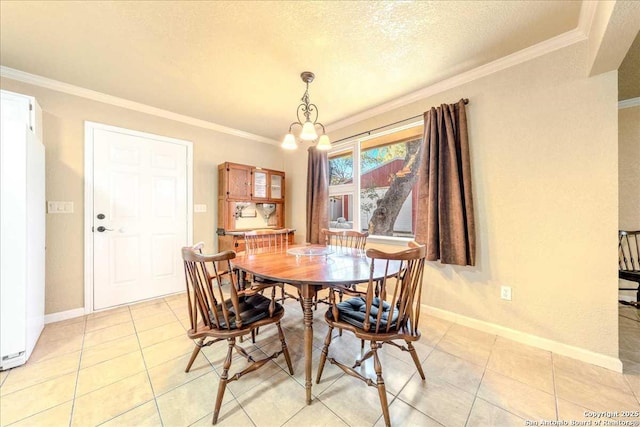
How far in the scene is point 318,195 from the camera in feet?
11.2

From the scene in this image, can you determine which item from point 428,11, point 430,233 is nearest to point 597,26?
point 428,11

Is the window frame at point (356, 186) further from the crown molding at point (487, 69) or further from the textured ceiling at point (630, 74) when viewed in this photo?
the textured ceiling at point (630, 74)

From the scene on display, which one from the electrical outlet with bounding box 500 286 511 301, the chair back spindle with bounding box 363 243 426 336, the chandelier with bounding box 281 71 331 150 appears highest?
the chandelier with bounding box 281 71 331 150

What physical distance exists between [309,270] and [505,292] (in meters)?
1.74

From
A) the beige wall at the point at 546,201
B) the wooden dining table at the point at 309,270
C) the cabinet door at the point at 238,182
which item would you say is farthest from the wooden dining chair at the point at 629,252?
the cabinet door at the point at 238,182

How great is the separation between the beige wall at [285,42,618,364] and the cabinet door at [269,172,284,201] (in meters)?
2.56

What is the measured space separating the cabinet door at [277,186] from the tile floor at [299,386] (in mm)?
2311

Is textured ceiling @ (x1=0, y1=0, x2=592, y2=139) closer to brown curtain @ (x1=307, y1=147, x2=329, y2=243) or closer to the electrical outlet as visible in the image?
brown curtain @ (x1=307, y1=147, x2=329, y2=243)

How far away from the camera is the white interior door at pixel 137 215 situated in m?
2.55

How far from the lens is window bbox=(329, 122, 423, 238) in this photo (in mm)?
2742

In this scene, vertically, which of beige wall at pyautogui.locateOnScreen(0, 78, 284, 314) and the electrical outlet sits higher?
beige wall at pyautogui.locateOnScreen(0, 78, 284, 314)

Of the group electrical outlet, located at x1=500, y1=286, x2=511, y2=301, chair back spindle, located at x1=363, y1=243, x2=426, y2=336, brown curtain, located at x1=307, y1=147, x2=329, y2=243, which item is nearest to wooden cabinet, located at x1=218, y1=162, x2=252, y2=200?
brown curtain, located at x1=307, y1=147, x2=329, y2=243

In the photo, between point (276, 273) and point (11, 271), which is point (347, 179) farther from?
point (11, 271)

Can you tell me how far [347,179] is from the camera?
335 centimetres
